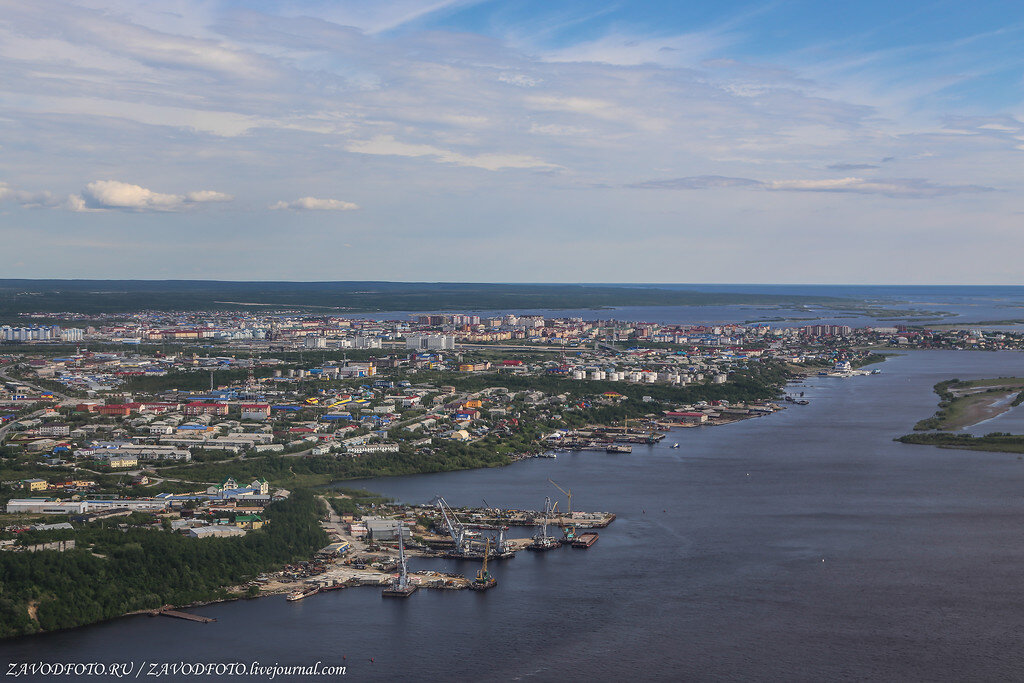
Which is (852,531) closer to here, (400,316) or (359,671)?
(359,671)

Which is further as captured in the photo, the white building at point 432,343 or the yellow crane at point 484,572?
the white building at point 432,343

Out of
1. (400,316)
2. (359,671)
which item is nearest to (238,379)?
(359,671)

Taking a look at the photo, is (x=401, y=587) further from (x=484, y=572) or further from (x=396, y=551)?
(x=396, y=551)

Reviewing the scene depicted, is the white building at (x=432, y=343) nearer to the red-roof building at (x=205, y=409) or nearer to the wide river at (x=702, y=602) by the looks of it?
the red-roof building at (x=205, y=409)

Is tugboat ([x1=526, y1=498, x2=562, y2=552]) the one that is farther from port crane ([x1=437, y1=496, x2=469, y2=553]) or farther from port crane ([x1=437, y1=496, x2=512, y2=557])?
port crane ([x1=437, y1=496, x2=469, y2=553])

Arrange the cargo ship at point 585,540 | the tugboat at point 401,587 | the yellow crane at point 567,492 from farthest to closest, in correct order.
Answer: the yellow crane at point 567,492, the cargo ship at point 585,540, the tugboat at point 401,587

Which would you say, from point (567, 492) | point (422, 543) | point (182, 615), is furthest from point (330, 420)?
point (182, 615)

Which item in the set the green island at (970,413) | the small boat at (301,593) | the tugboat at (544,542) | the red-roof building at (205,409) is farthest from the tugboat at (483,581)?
the red-roof building at (205,409)
